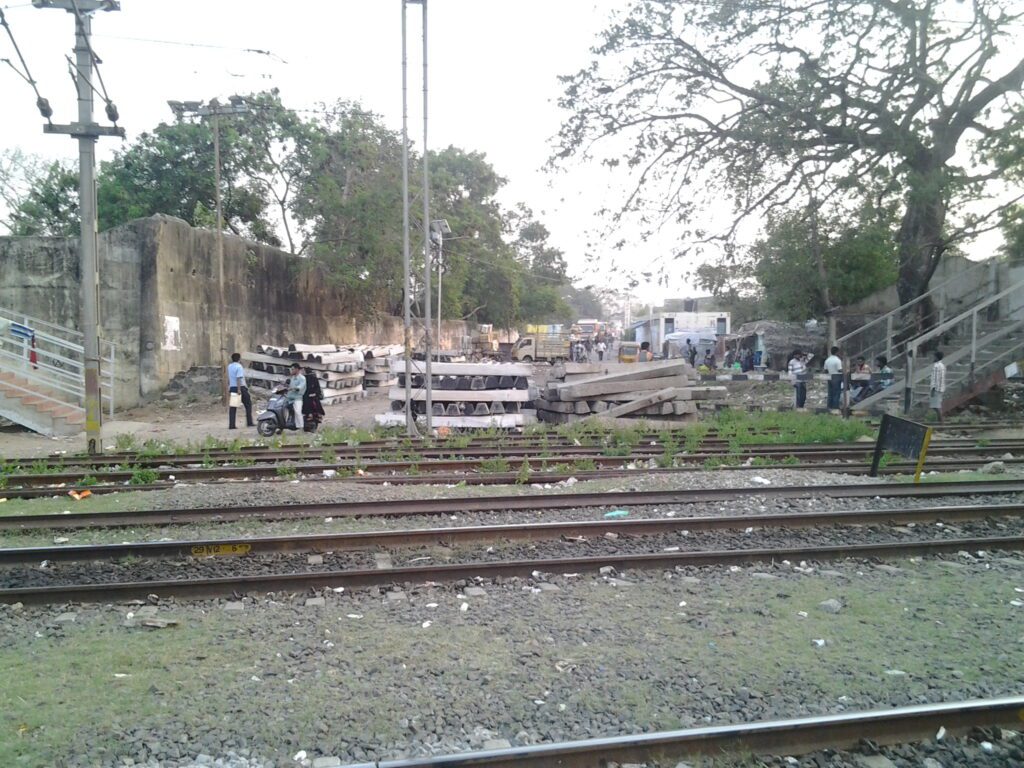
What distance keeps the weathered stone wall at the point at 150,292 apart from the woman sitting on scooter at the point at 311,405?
6842mm

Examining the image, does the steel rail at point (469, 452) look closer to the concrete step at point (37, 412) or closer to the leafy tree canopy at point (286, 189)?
the concrete step at point (37, 412)

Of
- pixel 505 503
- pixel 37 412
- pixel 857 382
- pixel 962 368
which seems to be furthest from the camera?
pixel 857 382

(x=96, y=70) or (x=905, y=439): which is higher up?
(x=96, y=70)

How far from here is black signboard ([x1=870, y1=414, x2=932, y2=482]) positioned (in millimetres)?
9500

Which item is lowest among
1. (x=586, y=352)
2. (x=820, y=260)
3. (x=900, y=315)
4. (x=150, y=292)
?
(x=586, y=352)

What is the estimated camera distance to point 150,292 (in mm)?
21953

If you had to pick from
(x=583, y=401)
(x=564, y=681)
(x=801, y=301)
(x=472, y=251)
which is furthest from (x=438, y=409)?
(x=472, y=251)

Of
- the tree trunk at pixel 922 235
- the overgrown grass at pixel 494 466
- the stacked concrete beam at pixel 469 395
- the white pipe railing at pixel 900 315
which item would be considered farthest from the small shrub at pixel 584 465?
the tree trunk at pixel 922 235

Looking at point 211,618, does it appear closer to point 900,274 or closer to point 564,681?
point 564,681

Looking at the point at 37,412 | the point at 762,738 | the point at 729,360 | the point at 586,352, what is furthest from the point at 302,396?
the point at 586,352

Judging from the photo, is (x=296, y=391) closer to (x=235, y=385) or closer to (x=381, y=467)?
(x=235, y=385)

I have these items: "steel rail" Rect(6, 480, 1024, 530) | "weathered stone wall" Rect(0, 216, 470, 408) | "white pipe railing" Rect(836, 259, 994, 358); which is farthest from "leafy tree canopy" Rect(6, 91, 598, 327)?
"steel rail" Rect(6, 480, 1024, 530)

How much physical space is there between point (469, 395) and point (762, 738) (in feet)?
42.9

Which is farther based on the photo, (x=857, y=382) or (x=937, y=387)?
(x=857, y=382)
